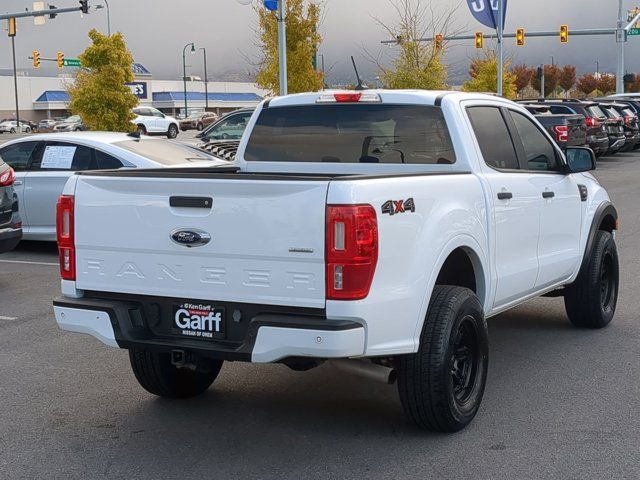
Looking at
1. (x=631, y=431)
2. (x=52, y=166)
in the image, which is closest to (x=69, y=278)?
(x=631, y=431)

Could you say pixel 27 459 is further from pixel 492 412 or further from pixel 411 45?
pixel 411 45

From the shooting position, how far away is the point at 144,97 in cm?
9850

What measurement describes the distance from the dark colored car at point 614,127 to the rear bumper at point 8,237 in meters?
23.1

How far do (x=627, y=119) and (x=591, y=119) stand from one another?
4920 mm

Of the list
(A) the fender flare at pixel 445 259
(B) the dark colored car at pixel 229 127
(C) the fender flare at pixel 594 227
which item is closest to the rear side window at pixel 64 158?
(C) the fender flare at pixel 594 227

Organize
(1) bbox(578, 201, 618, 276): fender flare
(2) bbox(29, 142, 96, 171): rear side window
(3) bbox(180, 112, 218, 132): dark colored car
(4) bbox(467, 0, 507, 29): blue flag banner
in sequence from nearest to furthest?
(1) bbox(578, 201, 618, 276): fender flare < (2) bbox(29, 142, 96, 171): rear side window < (4) bbox(467, 0, 507, 29): blue flag banner < (3) bbox(180, 112, 218, 132): dark colored car

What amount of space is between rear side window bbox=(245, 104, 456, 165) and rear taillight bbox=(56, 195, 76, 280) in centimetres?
170

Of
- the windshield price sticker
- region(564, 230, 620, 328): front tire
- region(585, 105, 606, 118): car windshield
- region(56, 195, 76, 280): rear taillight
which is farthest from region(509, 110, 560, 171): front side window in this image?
region(585, 105, 606, 118): car windshield

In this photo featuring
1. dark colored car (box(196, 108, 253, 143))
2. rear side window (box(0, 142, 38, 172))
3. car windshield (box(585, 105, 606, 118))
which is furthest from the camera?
car windshield (box(585, 105, 606, 118))

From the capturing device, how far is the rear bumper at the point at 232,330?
453 cm

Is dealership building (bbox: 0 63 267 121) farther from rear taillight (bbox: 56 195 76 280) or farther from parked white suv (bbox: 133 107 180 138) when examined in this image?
rear taillight (bbox: 56 195 76 280)

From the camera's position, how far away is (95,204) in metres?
5.15

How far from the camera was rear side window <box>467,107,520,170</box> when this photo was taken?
617 cm

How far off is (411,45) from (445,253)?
2441 cm
